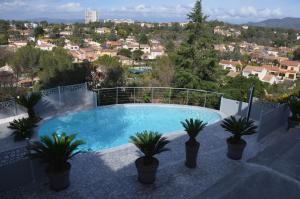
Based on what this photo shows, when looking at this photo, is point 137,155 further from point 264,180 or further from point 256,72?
point 256,72

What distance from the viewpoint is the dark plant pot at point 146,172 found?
5931 mm

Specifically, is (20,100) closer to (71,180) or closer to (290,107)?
(71,180)

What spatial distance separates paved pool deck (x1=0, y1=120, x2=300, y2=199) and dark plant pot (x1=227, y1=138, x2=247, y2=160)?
22cm

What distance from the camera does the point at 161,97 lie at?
558 inches

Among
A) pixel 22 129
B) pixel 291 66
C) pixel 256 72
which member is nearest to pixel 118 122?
pixel 22 129

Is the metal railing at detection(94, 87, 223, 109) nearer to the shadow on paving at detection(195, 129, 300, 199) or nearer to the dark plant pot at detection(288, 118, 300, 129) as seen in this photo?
the dark plant pot at detection(288, 118, 300, 129)

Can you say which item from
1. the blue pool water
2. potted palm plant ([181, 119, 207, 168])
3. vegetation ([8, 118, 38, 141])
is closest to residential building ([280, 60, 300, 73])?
the blue pool water

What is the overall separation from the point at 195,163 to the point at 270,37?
135190mm

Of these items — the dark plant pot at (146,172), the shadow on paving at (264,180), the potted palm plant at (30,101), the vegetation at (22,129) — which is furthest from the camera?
the potted palm plant at (30,101)

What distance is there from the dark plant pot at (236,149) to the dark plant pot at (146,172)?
8.24 ft

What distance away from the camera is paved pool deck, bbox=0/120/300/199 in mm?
3666

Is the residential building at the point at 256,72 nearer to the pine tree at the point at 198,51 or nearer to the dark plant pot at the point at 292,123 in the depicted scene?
the pine tree at the point at 198,51

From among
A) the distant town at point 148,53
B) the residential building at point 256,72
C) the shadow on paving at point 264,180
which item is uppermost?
the shadow on paving at point 264,180

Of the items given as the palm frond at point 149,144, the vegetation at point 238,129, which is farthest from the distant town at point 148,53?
the palm frond at point 149,144
